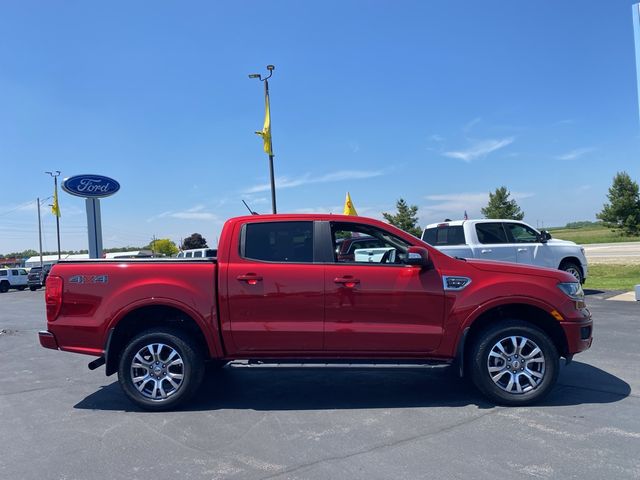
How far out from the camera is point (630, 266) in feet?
75.0

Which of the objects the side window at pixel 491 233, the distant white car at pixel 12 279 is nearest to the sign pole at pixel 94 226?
the side window at pixel 491 233

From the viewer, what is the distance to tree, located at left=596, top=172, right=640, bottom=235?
163 ft

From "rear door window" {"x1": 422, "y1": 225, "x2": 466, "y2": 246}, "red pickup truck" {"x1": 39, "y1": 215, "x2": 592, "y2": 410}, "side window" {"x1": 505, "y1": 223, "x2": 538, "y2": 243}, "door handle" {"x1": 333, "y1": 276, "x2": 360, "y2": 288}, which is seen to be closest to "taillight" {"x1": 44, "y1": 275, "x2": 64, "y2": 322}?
"red pickup truck" {"x1": 39, "y1": 215, "x2": 592, "y2": 410}

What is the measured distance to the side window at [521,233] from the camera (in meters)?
13.7

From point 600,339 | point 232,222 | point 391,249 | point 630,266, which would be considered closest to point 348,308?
point 391,249

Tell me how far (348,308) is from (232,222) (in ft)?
5.06

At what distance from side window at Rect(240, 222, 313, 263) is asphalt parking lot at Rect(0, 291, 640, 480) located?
1.20 meters

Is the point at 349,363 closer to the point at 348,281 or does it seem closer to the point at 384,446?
the point at 348,281

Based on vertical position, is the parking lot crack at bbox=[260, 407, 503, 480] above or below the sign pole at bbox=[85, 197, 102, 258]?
below

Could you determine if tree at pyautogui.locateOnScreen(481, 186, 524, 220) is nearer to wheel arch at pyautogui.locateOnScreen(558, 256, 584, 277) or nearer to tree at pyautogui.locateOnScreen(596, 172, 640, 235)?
tree at pyautogui.locateOnScreen(596, 172, 640, 235)

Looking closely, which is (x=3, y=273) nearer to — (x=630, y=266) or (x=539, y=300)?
(x=630, y=266)

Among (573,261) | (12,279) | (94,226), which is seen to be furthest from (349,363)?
(12,279)

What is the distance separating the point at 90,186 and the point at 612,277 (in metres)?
19.1

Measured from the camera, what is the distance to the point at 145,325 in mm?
5660
